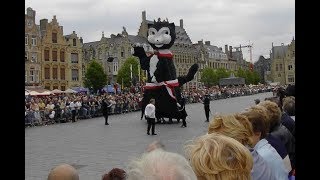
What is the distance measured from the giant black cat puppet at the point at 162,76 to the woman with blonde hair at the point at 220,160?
18.7 metres

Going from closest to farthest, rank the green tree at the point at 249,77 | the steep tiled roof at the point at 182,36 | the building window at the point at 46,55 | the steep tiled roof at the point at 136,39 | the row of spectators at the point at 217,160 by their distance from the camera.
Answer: the row of spectators at the point at 217,160
the building window at the point at 46,55
the steep tiled roof at the point at 136,39
the steep tiled roof at the point at 182,36
the green tree at the point at 249,77

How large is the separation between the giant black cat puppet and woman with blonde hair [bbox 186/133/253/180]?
18.7 metres

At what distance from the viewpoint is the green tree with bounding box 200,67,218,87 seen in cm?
9712

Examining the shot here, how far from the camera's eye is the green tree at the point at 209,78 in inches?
3824

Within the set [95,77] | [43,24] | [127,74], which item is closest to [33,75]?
[43,24]

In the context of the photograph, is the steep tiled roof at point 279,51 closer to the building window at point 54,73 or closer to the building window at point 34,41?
the building window at point 54,73

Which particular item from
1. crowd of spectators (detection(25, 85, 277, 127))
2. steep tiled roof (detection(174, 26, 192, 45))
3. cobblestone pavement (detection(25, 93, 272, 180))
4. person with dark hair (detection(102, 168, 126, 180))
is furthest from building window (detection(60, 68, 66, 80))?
person with dark hair (detection(102, 168, 126, 180))

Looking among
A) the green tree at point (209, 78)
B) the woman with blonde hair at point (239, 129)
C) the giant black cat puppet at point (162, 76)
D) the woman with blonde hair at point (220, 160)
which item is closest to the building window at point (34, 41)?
the giant black cat puppet at point (162, 76)

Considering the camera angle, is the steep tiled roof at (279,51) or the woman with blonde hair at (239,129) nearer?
the woman with blonde hair at (239,129)

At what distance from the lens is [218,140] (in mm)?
2514
